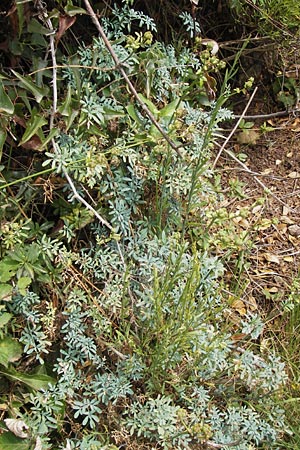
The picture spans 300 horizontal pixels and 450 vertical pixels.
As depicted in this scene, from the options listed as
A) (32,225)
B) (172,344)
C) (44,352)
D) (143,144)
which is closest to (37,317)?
(44,352)

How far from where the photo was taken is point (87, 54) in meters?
1.91

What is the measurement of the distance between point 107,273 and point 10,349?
0.33 meters

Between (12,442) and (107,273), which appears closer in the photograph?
(12,442)

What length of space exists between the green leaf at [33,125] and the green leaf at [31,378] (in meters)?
0.57

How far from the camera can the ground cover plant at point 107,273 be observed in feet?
5.68

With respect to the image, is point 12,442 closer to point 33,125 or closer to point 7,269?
point 7,269

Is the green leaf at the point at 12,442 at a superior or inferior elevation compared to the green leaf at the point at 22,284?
inferior

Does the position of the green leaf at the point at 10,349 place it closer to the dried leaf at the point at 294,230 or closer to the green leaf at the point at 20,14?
the green leaf at the point at 20,14

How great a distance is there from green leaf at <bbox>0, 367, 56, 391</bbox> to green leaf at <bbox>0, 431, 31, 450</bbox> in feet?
0.41

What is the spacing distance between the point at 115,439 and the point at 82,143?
753 mm

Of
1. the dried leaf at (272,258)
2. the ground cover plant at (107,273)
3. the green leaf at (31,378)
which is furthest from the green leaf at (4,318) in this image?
the dried leaf at (272,258)

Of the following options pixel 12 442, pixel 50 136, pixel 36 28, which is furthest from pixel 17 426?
pixel 36 28

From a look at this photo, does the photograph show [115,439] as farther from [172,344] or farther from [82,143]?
[82,143]

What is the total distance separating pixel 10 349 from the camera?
1736 mm
